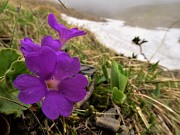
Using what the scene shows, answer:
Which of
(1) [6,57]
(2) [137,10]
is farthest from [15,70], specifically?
(2) [137,10]

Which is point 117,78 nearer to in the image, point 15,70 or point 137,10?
point 15,70

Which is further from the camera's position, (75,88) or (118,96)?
(118,96)

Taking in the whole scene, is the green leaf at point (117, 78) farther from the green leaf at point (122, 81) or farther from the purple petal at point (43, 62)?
the purple petal at point (43, 62)

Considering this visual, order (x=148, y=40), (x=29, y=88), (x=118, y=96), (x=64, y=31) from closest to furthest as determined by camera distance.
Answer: (x=29, y=88), (x=64, y=31), (x=118, y=96), (x=148, y=40)

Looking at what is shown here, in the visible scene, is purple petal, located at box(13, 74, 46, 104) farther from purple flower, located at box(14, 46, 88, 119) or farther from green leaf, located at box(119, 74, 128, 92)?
green leaf, located at box(119, 74, 128, 92)

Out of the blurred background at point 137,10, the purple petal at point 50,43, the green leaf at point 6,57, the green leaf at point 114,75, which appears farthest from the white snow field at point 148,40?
the purple petal at point 50,43

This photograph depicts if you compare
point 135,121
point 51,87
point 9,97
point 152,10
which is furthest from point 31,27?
point 152,10

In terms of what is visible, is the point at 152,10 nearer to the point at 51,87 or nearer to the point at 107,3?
the point at 107,3

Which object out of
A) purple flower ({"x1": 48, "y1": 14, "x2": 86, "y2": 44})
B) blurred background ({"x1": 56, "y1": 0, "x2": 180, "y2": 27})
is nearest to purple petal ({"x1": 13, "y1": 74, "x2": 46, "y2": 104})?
purple flower ({"x1": 48, "y1": 14, "x2": 86, "y2": 44})
